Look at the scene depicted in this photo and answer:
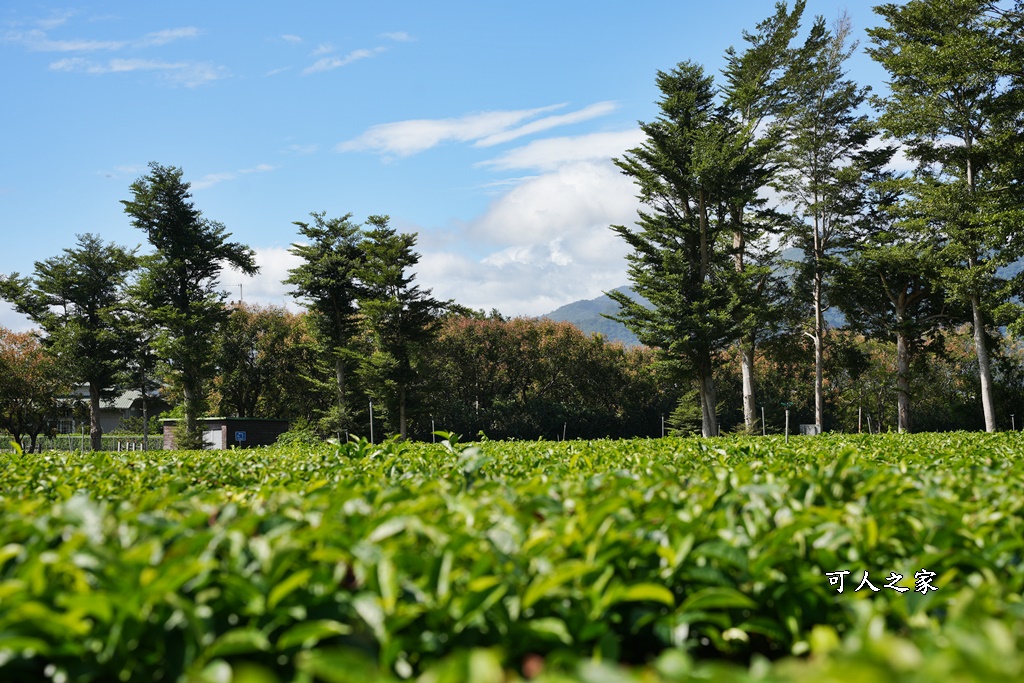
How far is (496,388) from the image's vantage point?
43312 millimetres

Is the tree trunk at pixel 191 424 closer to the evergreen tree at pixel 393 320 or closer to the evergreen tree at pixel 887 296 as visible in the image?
the evergreen tree at pixel 393 320

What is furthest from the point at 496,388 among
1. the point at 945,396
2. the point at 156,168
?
the point at 945,396

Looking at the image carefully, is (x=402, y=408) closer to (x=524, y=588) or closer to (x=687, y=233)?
(x=687, y=233)

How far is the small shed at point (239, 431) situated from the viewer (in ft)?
102

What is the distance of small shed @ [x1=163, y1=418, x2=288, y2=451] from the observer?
102ft

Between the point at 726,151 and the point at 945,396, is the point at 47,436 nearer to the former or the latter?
the point at 726,151

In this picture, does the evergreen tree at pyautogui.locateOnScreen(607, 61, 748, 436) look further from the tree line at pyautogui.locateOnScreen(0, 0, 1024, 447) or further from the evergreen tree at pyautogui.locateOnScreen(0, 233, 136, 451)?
the evergreen tree at pyautogui.locateOnScreen(0, 233, 136, 451)

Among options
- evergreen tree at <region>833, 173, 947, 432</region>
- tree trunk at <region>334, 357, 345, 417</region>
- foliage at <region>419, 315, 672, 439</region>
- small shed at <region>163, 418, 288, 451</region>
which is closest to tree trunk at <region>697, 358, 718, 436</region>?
evergreen tree at <region>833, 173, 947, 432</region>

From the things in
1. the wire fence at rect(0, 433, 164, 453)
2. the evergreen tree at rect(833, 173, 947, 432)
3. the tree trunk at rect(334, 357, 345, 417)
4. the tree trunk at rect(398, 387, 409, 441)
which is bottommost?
the wire fence at rect(0, 433, 164, 453)

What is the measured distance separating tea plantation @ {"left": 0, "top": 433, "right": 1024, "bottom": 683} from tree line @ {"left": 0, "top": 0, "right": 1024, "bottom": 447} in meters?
22.9

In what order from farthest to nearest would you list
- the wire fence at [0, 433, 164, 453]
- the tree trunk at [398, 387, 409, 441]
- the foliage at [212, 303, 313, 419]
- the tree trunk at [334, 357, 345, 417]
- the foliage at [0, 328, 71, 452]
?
the foliage at [212, 303, 313, 419] < the wire fence at [0, 433, 164, 453] < the foliage at [0, 328, 71, 452] < the tree trunk at [334, 357, 345, 417] < the tree trunk at [398, 387, 409, 441]

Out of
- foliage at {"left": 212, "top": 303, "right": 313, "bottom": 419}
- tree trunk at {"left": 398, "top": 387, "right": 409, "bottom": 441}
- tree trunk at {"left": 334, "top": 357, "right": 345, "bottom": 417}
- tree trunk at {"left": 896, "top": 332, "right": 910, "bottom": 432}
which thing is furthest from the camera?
foliage at {"left": 212, "top": 303, "right": 313, "bottom": 419}

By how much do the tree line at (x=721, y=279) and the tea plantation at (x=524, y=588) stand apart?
22.9 m

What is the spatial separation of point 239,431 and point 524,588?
104 feet
